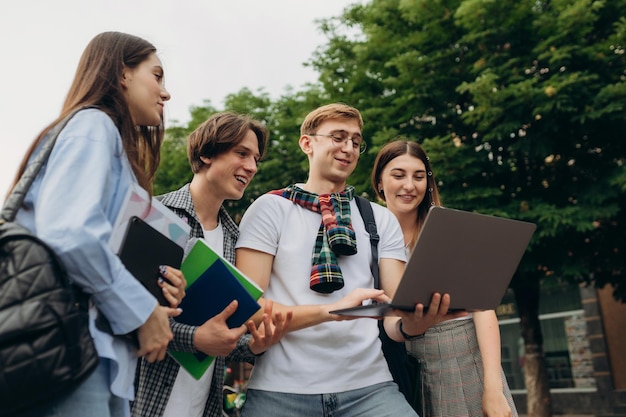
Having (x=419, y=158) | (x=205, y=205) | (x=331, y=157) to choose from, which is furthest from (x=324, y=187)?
(x=419, y=158)

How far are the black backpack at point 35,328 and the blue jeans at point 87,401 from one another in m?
0.05

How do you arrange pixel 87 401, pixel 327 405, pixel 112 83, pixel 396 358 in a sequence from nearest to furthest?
pixel 87 401 < pixel 112 83 < pixel 327 405 < pixel 396 358

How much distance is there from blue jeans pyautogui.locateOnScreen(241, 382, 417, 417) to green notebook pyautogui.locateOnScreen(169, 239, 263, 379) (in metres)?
0.29

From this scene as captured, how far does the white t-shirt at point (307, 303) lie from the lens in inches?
96.2

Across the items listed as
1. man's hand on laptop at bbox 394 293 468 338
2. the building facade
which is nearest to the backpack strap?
man's hand on laptop at bbox 394 293 468 338

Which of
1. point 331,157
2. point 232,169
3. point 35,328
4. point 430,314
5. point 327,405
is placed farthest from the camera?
point 232,169

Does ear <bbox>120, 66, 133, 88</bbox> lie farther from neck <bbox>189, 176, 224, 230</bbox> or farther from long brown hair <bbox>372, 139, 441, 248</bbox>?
long brown hair <bbox>372, 139, 441, 248</bbox>

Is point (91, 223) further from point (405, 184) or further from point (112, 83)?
point (405, 184)

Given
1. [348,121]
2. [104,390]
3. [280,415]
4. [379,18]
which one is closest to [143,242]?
[104,390]

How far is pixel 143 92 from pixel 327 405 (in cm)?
141

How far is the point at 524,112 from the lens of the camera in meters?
9.77

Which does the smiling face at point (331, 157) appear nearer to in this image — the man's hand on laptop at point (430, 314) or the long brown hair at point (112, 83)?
the man's hand on laptop at point (430, 314)

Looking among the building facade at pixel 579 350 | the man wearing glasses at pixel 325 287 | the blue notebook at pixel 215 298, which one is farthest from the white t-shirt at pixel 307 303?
the building facade at pixel 579 350

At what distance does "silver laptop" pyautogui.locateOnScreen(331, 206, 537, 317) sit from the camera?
2104mm
